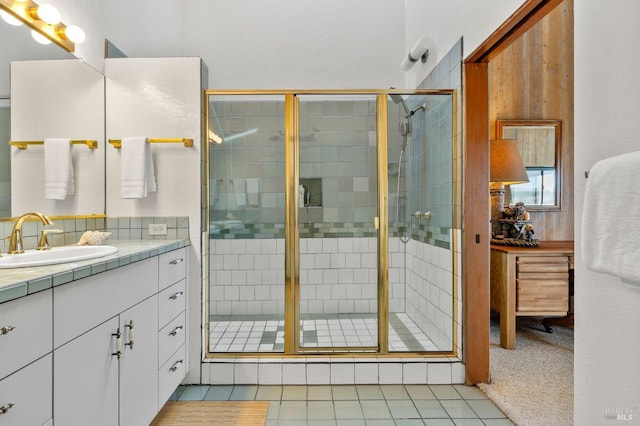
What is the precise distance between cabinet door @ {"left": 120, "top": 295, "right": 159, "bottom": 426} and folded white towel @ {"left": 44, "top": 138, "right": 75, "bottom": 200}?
2.66 ft

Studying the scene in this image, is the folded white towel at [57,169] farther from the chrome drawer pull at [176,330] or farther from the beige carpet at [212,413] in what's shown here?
the beige carpet at [212,413]

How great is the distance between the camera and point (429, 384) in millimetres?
2250

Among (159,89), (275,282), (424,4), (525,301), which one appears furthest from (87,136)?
(525,301)

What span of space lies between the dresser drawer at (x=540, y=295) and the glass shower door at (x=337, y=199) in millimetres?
1121

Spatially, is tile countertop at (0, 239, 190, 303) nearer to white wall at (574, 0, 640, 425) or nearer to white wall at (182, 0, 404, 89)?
white wall at (574, 0, 640, 425)

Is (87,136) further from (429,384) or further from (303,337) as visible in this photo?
(429,384)

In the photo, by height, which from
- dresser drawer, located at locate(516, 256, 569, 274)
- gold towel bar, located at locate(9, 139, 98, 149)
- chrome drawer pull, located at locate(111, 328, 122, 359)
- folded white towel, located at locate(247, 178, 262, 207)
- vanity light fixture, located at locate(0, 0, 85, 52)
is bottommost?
chrome drawer pull, located at locate(111, 328, 122, 359)

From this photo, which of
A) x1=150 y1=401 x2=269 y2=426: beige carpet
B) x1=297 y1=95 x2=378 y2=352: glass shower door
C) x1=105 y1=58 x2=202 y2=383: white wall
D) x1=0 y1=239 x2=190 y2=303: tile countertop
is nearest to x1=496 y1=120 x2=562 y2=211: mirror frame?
x1=297 y1=95 x2=378 y2=352: glass shower door

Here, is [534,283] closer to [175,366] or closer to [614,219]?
[614,219]

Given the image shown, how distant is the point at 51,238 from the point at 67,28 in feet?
3.66

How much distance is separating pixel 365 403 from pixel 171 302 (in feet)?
4.05

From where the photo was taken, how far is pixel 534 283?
104 inches

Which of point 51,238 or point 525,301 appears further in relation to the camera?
point 525,301

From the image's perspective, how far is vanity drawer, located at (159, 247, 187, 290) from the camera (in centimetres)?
183
